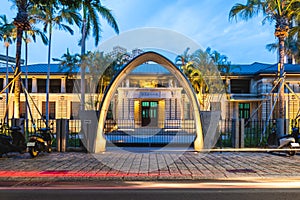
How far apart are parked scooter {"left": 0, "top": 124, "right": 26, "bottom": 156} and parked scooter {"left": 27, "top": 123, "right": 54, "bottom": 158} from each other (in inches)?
25.9

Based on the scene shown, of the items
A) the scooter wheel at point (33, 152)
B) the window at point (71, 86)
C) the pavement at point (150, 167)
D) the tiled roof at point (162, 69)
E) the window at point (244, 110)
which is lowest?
the pavement at point (150, 167)

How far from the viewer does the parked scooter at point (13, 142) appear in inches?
431

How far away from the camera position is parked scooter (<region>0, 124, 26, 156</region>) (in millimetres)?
10938

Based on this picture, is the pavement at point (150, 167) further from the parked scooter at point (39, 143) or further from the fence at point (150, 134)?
the fence at point (150, 134)

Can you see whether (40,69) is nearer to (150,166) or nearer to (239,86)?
(239,86)

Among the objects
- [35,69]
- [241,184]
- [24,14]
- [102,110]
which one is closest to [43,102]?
[35,69]

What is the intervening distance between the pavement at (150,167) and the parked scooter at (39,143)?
29cm

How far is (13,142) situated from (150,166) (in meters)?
5.83

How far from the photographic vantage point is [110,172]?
8.62 m

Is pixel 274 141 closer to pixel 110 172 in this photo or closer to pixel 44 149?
pixel 110 172

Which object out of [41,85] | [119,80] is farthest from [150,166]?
[41,85]

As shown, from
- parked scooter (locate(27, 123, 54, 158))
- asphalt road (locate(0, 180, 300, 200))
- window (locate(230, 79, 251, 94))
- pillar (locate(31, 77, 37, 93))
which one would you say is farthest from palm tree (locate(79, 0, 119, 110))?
window (locate(230, 79, 251, 94))

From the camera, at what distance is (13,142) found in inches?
456

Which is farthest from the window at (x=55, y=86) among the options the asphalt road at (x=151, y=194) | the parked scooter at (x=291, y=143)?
the asphalt road at (x=151, y=194)
